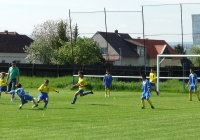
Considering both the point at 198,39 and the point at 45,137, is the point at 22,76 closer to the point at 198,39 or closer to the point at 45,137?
the point at 198,39

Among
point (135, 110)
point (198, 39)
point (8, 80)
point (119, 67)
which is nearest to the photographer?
point (135, 110)

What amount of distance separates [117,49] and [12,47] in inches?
1196

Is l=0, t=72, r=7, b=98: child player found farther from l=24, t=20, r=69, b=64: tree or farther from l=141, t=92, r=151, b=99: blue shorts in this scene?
l=24, t=20, r=69, b=64: tree

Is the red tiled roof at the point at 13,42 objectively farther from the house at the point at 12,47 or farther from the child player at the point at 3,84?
the child player at the point at 3,84

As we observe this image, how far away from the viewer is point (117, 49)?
66.4 metres

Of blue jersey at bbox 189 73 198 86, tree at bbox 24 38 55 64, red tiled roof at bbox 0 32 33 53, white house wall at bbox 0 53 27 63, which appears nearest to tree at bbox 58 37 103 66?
blue jersey at bbox 189 73 198 86

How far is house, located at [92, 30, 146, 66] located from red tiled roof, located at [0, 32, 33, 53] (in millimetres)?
24576

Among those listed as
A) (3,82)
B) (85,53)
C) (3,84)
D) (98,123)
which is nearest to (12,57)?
(85,53)

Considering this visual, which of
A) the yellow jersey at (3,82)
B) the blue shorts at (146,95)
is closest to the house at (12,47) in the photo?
the yellow jersey at (3,82)

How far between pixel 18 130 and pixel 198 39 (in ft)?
83.5

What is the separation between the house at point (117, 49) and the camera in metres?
47.8

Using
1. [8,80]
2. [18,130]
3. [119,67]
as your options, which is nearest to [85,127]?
[18,130]

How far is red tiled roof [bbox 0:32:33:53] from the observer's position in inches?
3583

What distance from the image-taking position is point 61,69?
53656 mm
